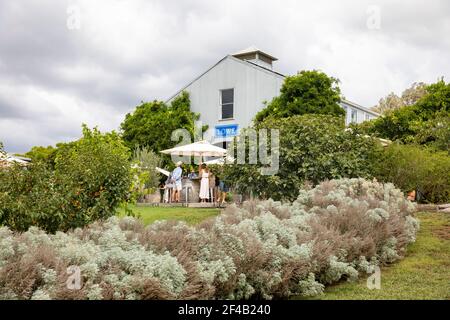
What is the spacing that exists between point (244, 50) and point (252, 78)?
163 inches

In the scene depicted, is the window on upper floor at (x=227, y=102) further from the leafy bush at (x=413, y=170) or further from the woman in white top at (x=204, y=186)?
the leafy bush at (x=413, y=170)

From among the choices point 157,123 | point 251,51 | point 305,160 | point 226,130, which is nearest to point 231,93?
point 226,130

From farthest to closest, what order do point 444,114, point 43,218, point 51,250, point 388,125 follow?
point 388,125 → point 444,114 → point 43,218 → point 51,250

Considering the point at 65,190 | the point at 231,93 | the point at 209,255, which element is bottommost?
the point at 209,255

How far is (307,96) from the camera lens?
→ 2770 centimetres

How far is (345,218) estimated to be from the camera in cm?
817

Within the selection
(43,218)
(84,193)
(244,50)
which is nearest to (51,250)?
(43,218)

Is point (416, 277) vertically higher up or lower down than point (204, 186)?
lower down

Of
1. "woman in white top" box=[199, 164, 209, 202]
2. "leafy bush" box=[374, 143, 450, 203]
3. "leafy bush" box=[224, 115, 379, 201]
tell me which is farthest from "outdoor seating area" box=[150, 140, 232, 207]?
"leafy bush" box=[374, 143, 450, 203]

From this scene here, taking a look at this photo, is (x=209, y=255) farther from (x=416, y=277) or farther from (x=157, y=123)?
(x=157, y=123)

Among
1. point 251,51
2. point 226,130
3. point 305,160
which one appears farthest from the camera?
point 251,51

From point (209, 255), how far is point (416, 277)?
3218mm

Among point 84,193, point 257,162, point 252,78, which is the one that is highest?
point 252,78
